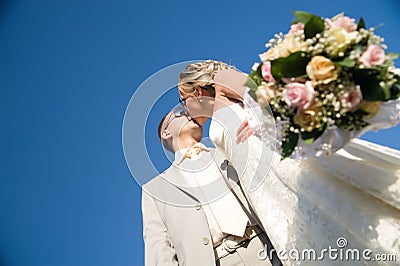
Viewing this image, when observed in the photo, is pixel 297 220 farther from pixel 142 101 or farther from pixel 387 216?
pixel 142 101

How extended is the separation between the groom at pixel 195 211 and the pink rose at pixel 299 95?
0.88 meters

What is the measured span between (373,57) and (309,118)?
9.5 inches

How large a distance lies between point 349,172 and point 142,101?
781 millimetres

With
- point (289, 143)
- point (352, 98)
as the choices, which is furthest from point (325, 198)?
point (352, 98)

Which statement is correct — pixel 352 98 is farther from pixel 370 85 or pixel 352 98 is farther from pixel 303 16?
pixel 303 16

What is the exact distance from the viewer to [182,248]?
85.4 inches

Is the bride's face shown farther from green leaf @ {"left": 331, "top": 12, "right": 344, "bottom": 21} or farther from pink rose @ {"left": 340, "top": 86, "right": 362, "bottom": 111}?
pink rose @ {"left": 340, "top": 86, "right": 362, "bottom": 111}

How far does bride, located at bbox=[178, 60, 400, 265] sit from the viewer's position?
5.19 feet

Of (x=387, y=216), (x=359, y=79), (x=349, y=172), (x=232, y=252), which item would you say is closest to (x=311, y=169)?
(x=349, y=172)

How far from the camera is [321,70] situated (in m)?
1.37

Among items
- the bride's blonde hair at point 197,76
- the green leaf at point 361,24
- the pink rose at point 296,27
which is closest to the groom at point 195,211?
the bride's blonde hair at point 197,76

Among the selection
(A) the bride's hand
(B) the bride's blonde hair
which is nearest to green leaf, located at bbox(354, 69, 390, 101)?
(A) the bride's hand

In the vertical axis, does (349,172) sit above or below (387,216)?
above

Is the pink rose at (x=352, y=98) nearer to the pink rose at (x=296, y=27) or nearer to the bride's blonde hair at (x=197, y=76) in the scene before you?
the pink rose at (x=296, y=27)
